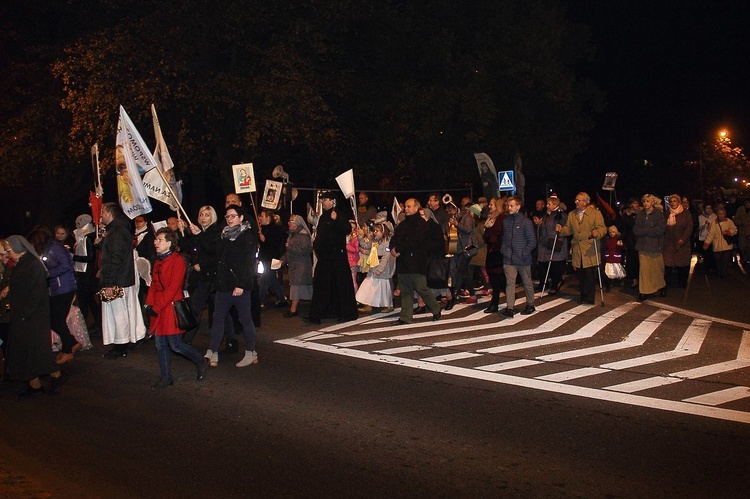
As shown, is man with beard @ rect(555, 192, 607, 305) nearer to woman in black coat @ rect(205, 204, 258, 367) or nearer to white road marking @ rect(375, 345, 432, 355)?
white road marking @ rect(375, 345, 432, 355)

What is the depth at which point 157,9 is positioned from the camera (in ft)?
71.5

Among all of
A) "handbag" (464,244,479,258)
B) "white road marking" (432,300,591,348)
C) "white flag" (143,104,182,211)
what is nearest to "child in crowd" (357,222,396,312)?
"handbag" (464,244,479,258)

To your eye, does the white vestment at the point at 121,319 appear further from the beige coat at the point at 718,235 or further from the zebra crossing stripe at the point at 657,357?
the beige coat at the point at 718,235

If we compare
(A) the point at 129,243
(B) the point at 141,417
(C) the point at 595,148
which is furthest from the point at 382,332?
(C) the point at 595,148

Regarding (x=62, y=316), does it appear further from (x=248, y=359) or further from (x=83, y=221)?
(x=248, y=359)

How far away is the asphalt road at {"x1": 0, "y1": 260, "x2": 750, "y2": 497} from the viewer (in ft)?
18.4

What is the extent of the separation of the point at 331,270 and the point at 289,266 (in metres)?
1.51

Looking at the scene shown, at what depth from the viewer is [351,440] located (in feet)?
21.6

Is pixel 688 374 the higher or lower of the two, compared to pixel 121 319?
lower

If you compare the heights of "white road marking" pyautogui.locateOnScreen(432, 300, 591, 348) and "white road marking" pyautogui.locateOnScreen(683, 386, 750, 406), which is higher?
"white road marking" pyautogui.locateOnScreen(432, 300, 591, 348)

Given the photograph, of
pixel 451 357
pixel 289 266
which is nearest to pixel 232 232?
pixel 451 357

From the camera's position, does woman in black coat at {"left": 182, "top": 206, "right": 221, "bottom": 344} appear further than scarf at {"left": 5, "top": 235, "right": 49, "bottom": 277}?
Yes

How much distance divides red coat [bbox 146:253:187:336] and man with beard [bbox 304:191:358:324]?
13.5 feet

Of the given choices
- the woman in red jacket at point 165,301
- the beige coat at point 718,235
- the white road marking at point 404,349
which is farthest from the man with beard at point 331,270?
the beige coat at point 718,235
